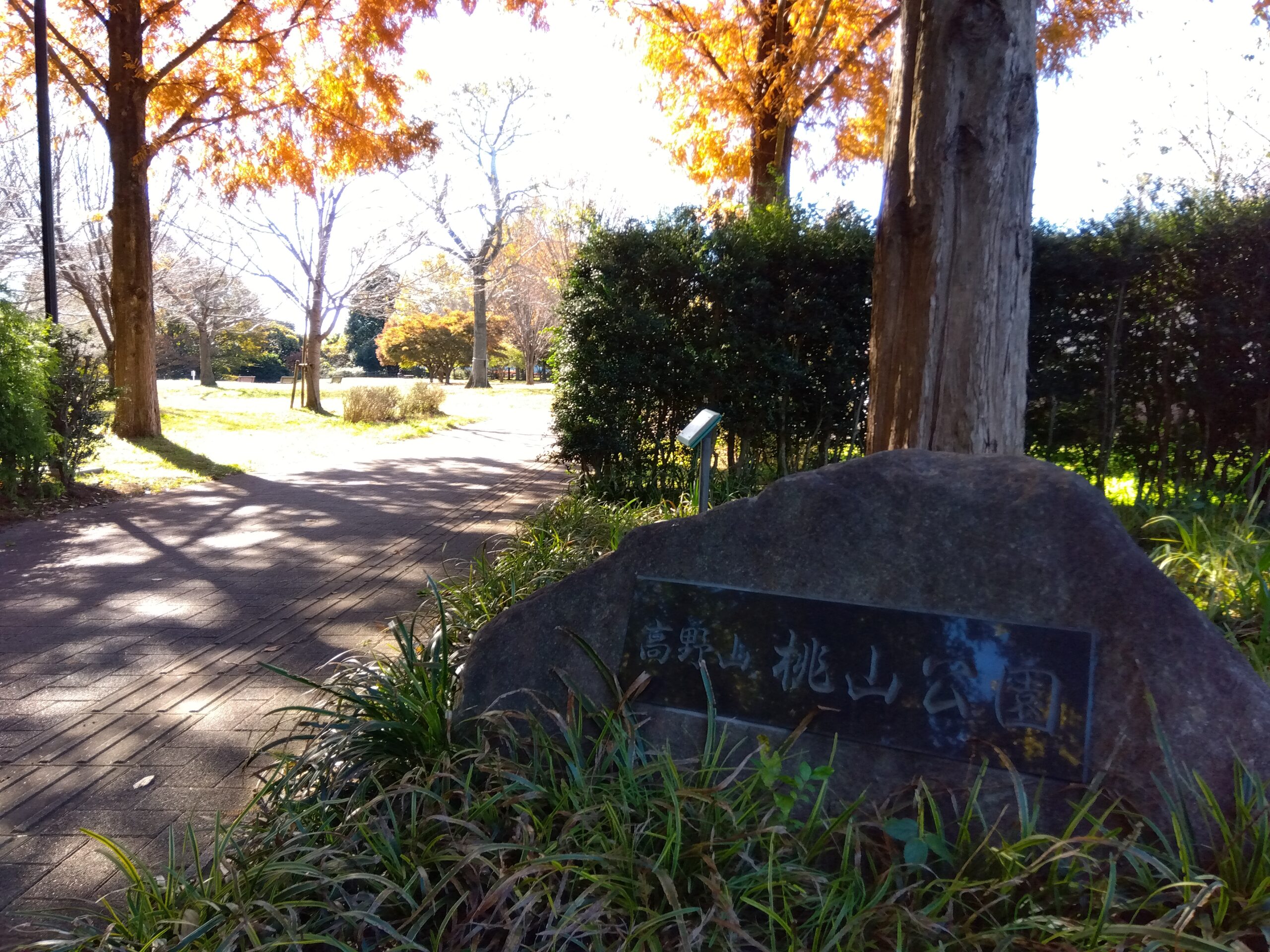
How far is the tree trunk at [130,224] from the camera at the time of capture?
1202cm

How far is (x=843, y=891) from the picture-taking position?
2.37 m

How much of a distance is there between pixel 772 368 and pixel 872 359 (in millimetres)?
2361

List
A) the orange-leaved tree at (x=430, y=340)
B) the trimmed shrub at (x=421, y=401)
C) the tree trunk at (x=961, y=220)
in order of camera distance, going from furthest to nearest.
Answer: the orange-leaved tree at (x=430, y=340) → the trimmed shrub at (x=421, y=401) → the tree trunk at (x=961, y=220)

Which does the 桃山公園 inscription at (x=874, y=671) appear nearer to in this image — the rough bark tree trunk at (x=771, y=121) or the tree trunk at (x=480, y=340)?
the rough bark tree trunk at (x=771, y=121)

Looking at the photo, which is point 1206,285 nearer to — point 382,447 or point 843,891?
point 843,891

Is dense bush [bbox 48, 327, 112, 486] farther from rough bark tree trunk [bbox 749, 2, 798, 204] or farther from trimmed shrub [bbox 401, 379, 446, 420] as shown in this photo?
trimmed shrub [bbox 401, 379, 446, 420]

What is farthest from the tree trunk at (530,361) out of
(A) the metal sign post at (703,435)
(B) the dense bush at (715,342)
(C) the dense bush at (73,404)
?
(A) the metal sign post at (703,435)

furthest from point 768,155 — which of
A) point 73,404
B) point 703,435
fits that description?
point 73,404

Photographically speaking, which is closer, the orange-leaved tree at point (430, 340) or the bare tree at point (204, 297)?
the bare tree at point (204, 297)

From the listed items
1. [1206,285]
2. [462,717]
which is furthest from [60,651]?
[1206,285]

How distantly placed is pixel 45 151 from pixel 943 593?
1248 centimetres

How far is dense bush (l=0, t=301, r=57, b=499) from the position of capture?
7.97m

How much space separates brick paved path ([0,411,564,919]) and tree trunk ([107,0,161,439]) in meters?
3.60

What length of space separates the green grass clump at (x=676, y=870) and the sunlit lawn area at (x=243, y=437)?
8.56 m
